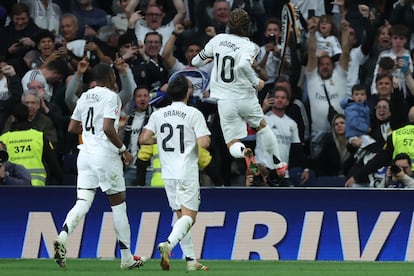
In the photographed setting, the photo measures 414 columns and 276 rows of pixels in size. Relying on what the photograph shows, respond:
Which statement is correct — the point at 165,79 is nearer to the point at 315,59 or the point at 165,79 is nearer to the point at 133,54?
the point at 133,54

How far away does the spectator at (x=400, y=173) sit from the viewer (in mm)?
16359

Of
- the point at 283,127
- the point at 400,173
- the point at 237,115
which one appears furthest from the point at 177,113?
the point at 283,127

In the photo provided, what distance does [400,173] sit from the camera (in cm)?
1634

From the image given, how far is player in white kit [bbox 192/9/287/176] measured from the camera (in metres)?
14.9

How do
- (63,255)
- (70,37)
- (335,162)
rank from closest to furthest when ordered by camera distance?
(63,255) < (335,162) < (70,37)

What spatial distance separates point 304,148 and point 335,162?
51 cm

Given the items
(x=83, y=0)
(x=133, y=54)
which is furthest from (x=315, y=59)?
(x=83, y=0)

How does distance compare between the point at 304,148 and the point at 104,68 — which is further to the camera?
the point at 304,148

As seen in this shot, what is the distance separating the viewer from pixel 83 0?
67.2ft

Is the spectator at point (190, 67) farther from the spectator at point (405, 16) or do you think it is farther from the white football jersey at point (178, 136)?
the white football jersey at point (178, 136)

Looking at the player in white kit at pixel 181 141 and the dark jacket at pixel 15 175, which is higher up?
the player in white kit at pixel 181 141

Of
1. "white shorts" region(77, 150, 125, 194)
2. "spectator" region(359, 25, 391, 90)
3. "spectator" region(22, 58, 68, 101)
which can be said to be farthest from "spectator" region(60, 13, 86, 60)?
"white shorts" region(77, 150, 125, 194)

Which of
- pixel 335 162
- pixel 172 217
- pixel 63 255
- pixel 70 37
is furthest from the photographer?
pixel 70 37

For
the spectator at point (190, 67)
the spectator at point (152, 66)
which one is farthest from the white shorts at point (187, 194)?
the spectator at point (152, 66)
